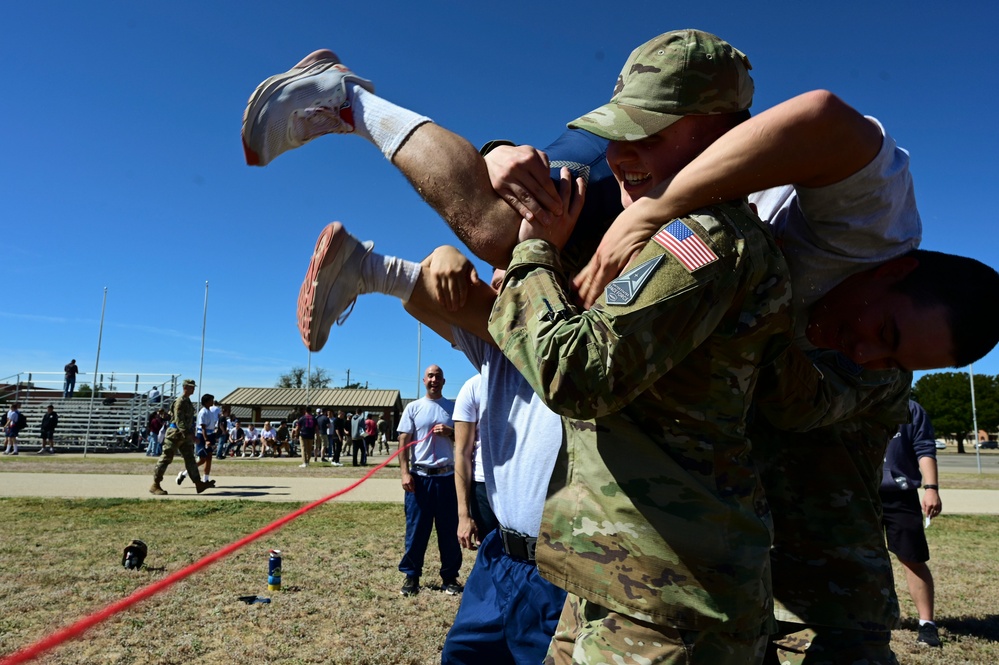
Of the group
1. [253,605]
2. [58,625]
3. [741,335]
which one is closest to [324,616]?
[253,605]

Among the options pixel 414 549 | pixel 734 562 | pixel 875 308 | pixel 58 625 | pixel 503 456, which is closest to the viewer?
pixel 734 562

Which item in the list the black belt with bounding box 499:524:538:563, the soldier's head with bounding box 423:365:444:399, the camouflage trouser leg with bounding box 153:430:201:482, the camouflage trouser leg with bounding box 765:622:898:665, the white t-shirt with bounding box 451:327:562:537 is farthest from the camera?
the camouflage trouser leg with bounding box 153:430:201:482

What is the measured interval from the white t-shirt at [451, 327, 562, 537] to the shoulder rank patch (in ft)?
3.41

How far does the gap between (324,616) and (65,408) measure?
31814mm

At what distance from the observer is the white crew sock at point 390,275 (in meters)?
2.10

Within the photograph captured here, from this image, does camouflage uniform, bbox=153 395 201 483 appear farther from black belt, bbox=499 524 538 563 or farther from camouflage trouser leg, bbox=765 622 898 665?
camouflage trouser leg, bbox=765 622 898 665

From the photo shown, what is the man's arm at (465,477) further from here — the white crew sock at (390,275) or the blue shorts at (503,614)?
the white crew sock at (390,275)

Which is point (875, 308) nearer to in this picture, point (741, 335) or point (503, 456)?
point (741, 335)

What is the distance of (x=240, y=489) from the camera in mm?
13211

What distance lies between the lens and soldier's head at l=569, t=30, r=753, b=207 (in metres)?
1.43

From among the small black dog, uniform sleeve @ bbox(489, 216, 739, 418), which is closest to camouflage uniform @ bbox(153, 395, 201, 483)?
the small black dog

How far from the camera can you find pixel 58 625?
4.97 metres

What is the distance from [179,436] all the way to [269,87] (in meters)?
11.2

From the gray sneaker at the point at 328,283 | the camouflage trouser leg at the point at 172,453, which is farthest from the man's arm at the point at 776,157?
the camouflage trouser leg at the point at 172,453
